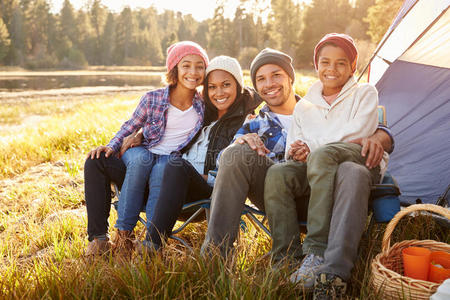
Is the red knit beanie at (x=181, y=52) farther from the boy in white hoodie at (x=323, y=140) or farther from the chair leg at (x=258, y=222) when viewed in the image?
the chair leg at (x=258, y=222)

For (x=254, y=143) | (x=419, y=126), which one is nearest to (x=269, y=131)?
(x=254, y=143)

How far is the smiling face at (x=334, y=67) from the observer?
88.5 inches

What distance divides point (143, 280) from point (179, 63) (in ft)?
Result: 5.36

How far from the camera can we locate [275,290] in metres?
1.60

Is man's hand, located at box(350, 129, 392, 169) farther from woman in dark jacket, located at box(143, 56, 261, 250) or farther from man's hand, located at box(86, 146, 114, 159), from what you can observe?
man's hand, located at box(86, 146, 114, 159)

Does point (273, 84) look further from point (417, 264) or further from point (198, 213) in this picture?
point (417, 264)

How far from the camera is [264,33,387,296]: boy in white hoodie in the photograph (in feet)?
5.89

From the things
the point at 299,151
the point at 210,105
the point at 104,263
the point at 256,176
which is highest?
the point at 210,105

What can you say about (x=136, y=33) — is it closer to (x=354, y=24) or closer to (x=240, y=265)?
(x=354, y=24)

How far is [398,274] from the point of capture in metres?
1.57

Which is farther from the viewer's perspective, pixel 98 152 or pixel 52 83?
pixel 52 83

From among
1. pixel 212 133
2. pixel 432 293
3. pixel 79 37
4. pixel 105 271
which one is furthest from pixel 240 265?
pixel 79 37

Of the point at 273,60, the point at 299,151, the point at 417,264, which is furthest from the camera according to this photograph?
the point at 273,60

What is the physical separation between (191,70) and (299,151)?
1074mm
